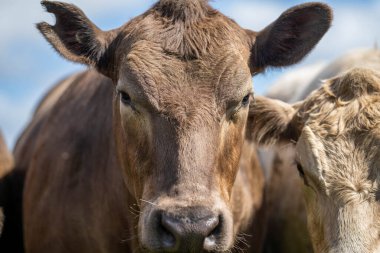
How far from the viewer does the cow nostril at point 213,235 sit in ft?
17.1

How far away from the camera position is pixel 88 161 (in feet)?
24.1

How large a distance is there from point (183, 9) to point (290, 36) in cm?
100

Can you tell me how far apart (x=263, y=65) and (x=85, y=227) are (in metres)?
2.21

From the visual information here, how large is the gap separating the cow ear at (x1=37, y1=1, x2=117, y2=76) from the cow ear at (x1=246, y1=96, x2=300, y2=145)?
1.55 m

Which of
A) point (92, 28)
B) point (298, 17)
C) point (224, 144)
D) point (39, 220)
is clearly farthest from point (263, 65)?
point (39, 220)

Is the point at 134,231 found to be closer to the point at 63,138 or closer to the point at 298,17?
the point at 63,138

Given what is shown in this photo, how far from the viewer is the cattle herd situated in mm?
5551

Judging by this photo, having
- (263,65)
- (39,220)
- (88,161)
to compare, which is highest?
(263,65)

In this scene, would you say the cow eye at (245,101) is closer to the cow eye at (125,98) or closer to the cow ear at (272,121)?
the cow eye at (125,98)

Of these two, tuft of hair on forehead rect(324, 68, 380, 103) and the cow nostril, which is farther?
tuft of hair on forehead rect(324, 68, 380, 103)

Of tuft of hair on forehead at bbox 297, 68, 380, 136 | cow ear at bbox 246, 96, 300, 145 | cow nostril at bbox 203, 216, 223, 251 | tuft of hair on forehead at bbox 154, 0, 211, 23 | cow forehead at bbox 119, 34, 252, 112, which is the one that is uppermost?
tuft of hair on forehead at bbox 154, 0, 211, 23

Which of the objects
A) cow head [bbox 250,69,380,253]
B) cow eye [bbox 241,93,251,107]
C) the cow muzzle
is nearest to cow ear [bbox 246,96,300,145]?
cow head [bbox 250,69,380,253]

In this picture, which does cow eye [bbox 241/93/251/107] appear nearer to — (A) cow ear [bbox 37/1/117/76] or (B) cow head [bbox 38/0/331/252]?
(B) cow head [bbox 38/0/331/252]

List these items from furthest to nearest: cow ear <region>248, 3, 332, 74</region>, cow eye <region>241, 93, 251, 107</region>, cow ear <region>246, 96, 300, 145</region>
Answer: cow ear <region>246, 96, 300, 145</region> → cow ear <region>248, 3, 332, 74</region> → cow eye <region>241, 93, 251, 107</region>
